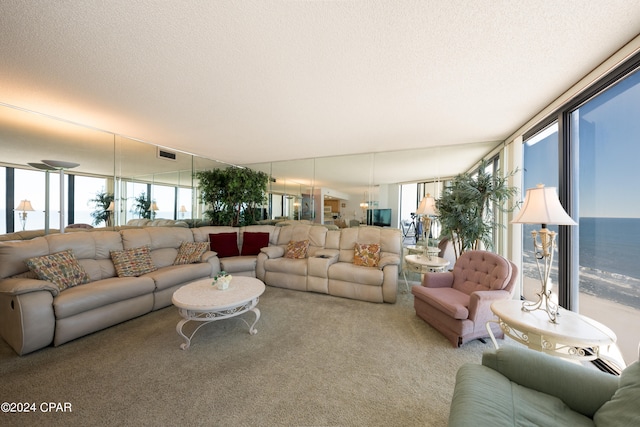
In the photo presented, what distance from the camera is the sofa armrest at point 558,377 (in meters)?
1.02

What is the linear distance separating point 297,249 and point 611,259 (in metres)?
3.69

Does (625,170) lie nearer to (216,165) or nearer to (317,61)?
(317,61)

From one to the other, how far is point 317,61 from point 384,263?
2.71 meters

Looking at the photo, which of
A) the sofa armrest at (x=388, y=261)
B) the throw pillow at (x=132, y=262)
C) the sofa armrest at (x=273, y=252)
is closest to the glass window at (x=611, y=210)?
the sofa armrest at (x=388, y=261)

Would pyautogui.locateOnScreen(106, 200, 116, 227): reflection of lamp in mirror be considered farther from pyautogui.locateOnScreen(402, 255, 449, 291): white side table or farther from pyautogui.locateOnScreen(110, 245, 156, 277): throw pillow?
pyautogui.locateOnScreen(402, 255, 449, 291): white side table

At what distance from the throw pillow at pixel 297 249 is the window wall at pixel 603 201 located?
336 cm

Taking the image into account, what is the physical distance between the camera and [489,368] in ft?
4.02

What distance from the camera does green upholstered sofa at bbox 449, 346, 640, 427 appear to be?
2.95 feet

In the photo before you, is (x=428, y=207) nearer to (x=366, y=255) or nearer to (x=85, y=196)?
(x=366, y=255)

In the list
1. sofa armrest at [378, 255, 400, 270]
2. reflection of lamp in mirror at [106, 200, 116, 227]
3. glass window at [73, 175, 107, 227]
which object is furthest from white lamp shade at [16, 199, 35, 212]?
sofa armrest at [378, 255, 400, 270]

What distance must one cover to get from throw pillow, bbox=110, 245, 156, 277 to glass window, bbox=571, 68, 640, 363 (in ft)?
16.4

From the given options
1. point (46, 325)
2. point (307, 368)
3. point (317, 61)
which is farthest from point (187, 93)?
point (307, 368)

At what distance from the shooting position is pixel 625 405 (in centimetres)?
87

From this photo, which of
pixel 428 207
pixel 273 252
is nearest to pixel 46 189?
pixel 273 252
